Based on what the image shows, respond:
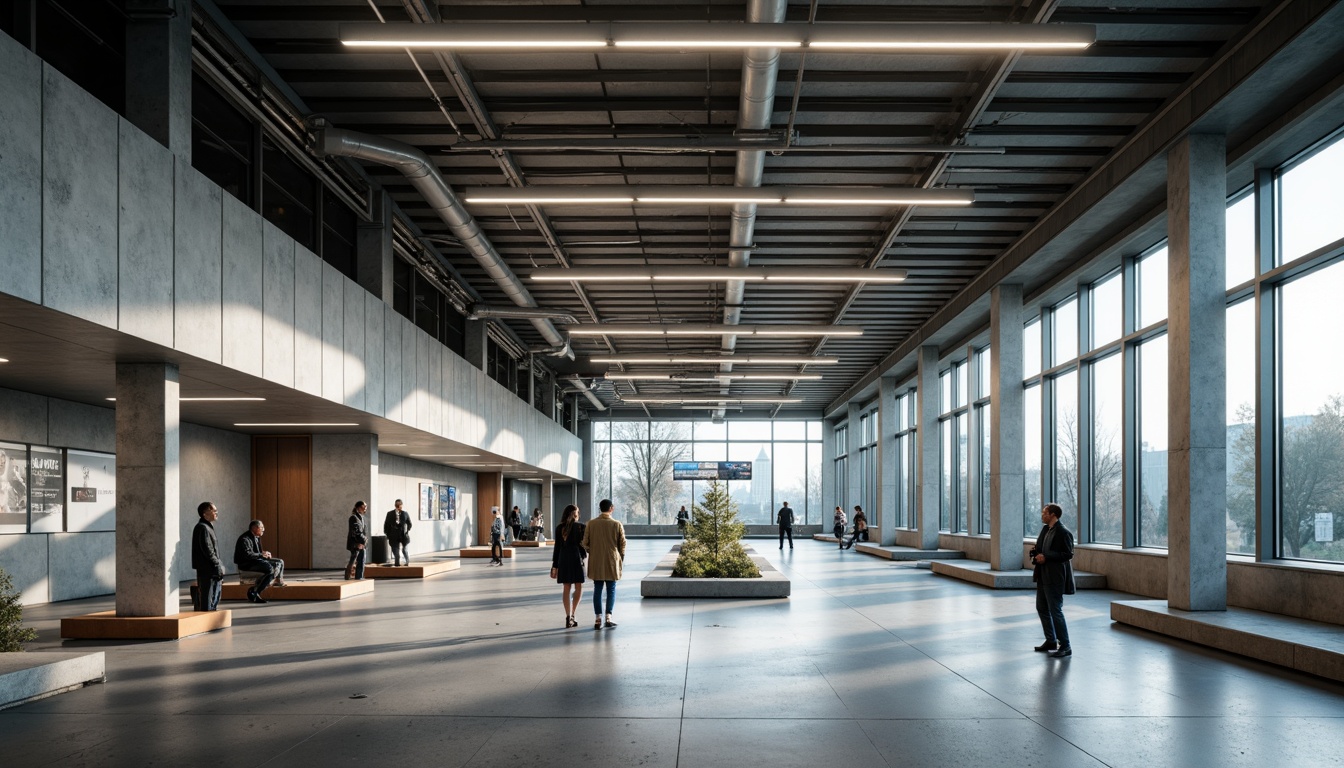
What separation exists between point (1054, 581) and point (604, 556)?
4.98m

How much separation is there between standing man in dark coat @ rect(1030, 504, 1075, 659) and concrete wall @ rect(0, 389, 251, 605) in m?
9.23

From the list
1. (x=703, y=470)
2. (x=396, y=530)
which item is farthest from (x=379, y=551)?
(x=703, y=470)

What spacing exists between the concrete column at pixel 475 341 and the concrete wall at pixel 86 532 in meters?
5.71

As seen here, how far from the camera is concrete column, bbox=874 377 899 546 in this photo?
1344 inches

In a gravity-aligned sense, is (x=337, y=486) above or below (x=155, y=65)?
below

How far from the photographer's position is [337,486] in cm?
2077

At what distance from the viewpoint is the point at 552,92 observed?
468 inches

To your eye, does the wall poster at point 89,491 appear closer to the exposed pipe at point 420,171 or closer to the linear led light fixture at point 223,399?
the linear led light fixture at point 223,399

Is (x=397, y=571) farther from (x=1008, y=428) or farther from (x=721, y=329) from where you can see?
(x=1008, y=428)

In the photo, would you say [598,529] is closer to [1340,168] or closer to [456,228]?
[456,228]

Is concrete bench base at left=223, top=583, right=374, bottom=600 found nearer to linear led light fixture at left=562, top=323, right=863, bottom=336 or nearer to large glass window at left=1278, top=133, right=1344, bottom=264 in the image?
linear led light fixture at left=562, top=323, right=863, bottom=336

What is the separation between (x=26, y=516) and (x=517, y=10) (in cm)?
1046

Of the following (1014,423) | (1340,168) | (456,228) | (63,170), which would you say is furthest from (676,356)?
(63,170)

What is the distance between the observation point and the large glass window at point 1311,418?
11578 mm
